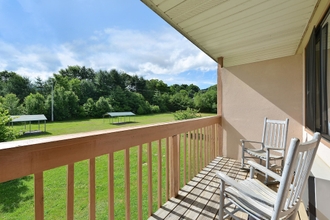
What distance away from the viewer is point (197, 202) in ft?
6.17

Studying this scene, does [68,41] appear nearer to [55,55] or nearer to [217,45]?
[55,55]

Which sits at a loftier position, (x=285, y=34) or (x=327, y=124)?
(x=285, y=34)

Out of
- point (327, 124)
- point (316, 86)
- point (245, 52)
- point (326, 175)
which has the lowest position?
point (326, 175)

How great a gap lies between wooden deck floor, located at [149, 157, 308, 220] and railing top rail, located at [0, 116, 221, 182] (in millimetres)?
853

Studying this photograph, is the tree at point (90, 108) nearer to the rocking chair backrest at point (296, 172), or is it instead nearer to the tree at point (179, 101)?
the tree at point (179, 101)

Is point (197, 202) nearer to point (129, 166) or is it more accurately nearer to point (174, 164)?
point (174, 164)

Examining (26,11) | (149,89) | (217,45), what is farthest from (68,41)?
(217,45)

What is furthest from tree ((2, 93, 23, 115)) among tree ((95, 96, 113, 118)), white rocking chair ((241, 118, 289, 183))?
white rocking chair ((241, 118, 289, 183))

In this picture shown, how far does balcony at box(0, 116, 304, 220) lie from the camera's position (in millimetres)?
786

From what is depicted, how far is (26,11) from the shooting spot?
11578 mm

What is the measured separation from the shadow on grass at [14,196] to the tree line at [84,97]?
2.30m

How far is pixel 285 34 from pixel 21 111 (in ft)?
23.2

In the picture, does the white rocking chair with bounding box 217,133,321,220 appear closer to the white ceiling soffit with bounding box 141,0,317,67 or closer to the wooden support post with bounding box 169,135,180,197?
the wooden support post with bounding box 169,135,180,197

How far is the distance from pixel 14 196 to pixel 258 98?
4.16 meters
